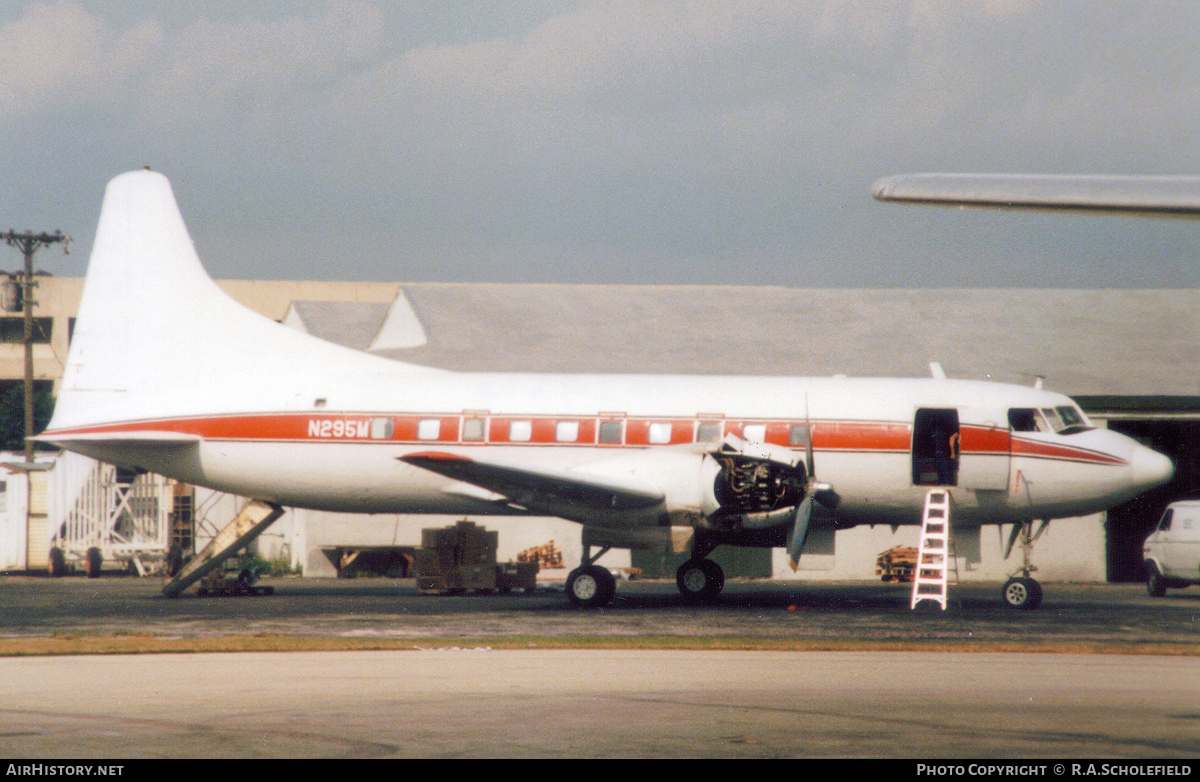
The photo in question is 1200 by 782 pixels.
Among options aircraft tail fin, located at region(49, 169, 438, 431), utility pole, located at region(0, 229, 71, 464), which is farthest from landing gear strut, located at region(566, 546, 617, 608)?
utility pole, located at region(0, 229, 71, 464)

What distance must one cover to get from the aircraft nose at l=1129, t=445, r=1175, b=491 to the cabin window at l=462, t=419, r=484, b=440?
11267 mm

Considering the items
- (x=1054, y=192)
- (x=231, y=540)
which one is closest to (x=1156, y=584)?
(x=231, y=540)

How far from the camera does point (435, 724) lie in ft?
30.5

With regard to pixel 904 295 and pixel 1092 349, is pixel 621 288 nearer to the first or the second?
pixel 904 295

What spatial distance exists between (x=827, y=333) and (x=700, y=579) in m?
14.0

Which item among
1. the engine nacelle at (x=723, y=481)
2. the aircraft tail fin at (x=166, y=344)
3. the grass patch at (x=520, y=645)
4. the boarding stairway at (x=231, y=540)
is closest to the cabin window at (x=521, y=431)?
the engine nacelle at (x=723, y=481)

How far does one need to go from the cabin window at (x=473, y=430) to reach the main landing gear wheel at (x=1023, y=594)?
9591 millimetres

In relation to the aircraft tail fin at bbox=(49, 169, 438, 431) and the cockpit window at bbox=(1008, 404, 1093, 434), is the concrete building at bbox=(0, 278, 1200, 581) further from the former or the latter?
the aircraft tail fin at bbox=(49, 169, 438, 431)

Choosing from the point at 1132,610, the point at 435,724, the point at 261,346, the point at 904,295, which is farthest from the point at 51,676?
the point at 904,295

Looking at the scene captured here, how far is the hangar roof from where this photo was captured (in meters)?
31.9

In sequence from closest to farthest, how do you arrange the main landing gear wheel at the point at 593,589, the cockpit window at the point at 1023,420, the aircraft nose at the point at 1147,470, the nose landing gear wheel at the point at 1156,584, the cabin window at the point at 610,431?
the main landing gear wheel at the point at 593,589 → the aircraft nose at the point at 1147,470 → the cockpit window at the point at 1023,420 → the cabin window at the point at 610,431 → the nose landing gear wheel at the point at 1156,584

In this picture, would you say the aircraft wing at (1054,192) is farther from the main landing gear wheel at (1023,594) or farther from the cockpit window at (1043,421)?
the main landing gear wheel at (1023,594)

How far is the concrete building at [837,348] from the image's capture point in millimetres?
31031

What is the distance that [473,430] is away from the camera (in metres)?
21.7
